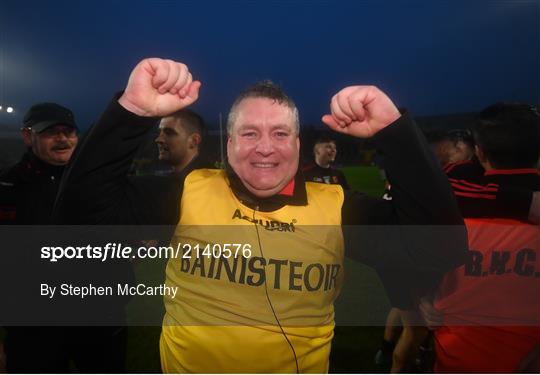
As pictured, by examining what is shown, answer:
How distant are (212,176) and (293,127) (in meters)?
0.41

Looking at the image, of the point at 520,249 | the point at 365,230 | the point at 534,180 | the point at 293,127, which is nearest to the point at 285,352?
the point at 365,230

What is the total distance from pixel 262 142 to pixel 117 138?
19.9 inches

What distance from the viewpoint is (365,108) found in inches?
47.4

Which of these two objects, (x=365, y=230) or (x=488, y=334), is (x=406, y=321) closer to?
(x=488, y=334)

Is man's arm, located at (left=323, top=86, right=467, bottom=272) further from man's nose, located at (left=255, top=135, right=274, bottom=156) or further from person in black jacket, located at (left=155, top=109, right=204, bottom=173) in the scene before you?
person in black jacket, located at (left=155, top=109, right=204, bottom=173)

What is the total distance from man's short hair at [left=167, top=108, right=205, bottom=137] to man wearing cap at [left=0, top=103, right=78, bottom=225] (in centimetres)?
123

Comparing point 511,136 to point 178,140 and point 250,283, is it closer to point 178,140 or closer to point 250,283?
point 250,283

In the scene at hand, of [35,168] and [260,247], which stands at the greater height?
[35,168]

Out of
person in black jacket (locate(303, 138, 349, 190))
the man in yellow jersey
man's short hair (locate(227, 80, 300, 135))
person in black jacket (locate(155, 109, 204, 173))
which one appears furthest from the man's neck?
man's short hair (locate(227, 80, 300, 135))

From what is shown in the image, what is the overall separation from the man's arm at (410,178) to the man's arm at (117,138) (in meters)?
0.52

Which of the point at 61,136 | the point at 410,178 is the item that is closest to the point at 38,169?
the point at 61,136

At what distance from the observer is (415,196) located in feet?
3.81

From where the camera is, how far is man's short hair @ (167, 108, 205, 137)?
3642 mm

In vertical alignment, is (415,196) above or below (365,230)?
above
